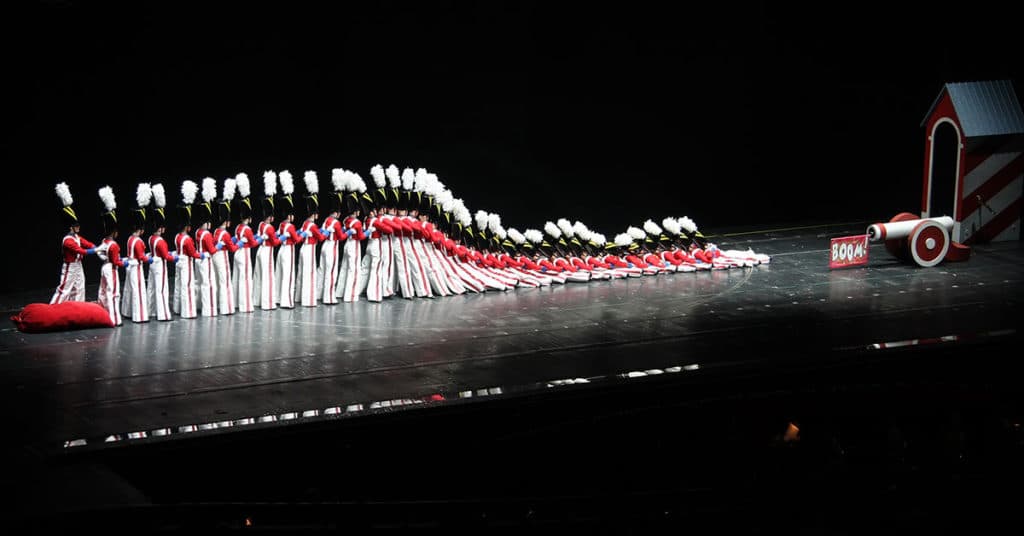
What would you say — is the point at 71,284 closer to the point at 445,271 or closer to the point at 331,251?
the point at 331,251

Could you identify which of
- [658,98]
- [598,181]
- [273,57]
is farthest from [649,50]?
[273,57]

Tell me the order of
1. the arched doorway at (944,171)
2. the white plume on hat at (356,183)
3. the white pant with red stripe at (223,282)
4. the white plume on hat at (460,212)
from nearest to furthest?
1. the white pant with red stripe at (223,282)
2. the white plume on hat at (356,183)
3. the white plume on hat at (460,212)
4. the arched doorway at (944,171)

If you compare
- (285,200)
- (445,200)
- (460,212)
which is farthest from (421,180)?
(285,200)

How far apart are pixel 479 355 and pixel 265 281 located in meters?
2.72

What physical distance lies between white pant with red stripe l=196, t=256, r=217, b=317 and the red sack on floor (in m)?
0.82

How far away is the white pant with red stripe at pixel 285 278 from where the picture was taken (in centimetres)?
1040

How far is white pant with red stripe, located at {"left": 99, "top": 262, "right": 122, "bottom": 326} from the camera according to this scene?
9.68 metres

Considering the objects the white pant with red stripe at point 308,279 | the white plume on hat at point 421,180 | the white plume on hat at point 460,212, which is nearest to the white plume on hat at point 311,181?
the white pant with red stripe at point 308,279

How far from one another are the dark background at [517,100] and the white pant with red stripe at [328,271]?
1941 millimetres

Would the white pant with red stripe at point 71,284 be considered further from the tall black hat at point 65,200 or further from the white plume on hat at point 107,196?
the white plume on hat at point 107,196

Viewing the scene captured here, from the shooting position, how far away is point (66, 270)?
9766mm

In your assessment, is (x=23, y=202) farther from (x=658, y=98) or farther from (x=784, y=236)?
(x=784, y=236)

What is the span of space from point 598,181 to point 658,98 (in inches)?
49.6

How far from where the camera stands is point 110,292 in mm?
9680
